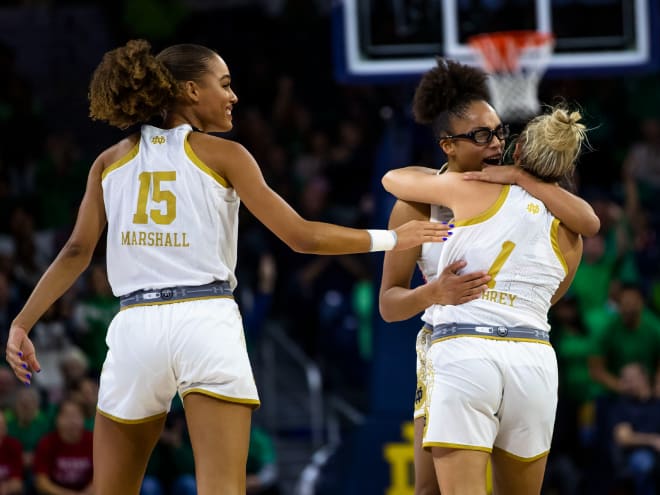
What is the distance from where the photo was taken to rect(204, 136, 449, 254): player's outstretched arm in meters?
4.04

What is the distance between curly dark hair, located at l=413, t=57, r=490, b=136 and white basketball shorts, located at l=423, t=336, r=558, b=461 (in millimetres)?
1049

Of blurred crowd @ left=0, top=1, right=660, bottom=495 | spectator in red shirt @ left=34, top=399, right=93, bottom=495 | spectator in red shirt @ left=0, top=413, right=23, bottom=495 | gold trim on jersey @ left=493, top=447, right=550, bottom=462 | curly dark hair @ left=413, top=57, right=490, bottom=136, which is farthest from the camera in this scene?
blurred crowd @ left=0, top=1, right=660, bottom=495

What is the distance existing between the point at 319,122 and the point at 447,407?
962cm

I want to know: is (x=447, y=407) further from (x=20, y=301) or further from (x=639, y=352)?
(x=20, y=301)

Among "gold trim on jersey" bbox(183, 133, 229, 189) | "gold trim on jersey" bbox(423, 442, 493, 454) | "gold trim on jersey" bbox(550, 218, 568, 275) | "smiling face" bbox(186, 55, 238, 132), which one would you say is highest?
"smiling face" bbox(186, 55, 238, 132)

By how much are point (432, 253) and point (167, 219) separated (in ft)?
3.56

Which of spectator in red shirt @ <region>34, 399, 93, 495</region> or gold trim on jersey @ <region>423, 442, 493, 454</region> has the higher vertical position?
gold trim on jersey @ <region>423, 442, 493, 454</region>

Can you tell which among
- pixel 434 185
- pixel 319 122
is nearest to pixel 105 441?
pixel 434 185

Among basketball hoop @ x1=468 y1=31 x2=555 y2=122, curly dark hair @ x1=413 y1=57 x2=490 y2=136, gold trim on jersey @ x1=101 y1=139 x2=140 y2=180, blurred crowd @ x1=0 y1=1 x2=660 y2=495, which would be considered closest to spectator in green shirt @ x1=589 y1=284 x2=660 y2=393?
blurred crowd @ x1=0 y1=1 x2=660 y2=495

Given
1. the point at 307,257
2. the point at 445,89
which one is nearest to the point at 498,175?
the point at 445,89

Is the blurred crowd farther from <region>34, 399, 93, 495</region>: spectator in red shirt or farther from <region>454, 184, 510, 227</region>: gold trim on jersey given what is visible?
<region>454, 184, 510, 227</region>: gold trim on jersey

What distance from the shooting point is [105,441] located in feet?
13.3

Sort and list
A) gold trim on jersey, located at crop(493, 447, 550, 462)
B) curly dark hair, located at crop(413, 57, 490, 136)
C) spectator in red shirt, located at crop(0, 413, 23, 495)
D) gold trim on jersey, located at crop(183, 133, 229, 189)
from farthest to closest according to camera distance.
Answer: spectator in red shirt, located at crop(0, 413, 23, 495) → curly dark hair, located at crop(413, 57, 490, 136) → gold trim on jersey, located at crop(493, 447, 550, 462) → gold trim on jersey, located at crop(183, 133, 229, 189)

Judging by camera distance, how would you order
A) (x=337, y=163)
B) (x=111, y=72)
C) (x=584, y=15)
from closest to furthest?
(x=111, y=72)
(x=584, y=15)
(x=337, y=163)
